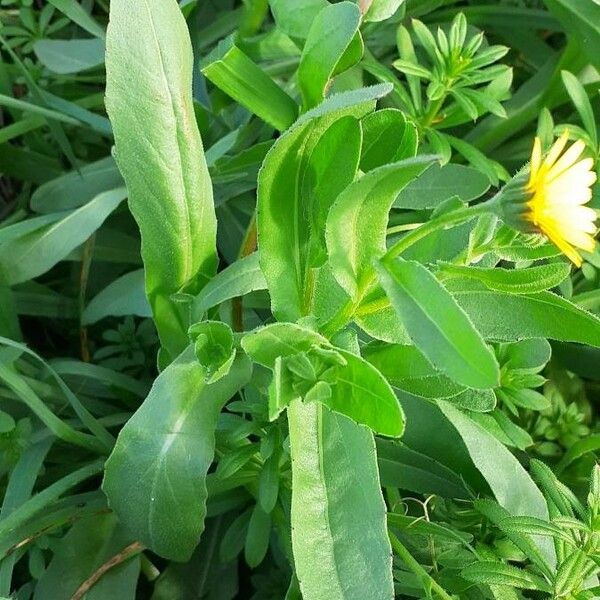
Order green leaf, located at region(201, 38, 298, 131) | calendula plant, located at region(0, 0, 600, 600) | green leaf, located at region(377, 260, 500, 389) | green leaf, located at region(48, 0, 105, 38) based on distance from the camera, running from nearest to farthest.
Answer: green leaf, located at region(377, 260, 500, 389) → calendula plant, located at region(0, 0, 600, 600) → green leaf, located at region(201, 38, 298, 131) → green leaf, located at region(48, 0, 105, 38)

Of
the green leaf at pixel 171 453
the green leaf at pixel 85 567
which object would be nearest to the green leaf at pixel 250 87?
the green leaf at pixel 171 453

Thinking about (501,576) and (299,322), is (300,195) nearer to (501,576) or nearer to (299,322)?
(299,322)

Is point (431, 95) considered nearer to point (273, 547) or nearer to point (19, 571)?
point (273, 547)

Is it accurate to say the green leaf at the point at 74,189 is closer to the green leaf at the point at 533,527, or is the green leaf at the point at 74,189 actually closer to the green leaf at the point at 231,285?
the green leaf at the point at 231,285

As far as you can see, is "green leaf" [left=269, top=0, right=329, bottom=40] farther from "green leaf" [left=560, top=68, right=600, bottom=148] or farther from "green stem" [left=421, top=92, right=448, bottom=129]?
"green leaf" [left=560, top=68, right=600, bottom=148]

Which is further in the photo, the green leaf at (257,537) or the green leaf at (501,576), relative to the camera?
the green leaf at (257,537)

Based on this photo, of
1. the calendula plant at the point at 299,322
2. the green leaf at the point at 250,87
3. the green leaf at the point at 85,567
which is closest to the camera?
the calendula plant at the point at 299,322

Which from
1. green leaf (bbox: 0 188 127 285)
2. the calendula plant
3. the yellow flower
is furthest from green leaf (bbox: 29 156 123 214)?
the yellow flower
